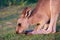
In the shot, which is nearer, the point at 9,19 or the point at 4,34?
the point at 4,34

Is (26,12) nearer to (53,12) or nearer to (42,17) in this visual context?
(42,17)

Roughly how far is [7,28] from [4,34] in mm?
975

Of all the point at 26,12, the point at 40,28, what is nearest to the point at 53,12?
the point at 40,28

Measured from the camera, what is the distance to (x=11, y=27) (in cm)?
849

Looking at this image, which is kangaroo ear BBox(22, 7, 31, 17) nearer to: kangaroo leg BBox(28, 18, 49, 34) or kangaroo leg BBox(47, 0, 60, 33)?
kangaroo leg BBox(28, 18, 49, 34)

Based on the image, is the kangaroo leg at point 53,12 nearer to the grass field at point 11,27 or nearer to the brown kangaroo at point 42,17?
the brown kangaroo at point 42,17

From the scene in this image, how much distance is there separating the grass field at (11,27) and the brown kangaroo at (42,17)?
0.25 metres

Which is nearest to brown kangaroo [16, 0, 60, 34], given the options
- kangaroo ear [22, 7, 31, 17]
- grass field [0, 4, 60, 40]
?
kangaroo ear [22, 7, 31, 17]

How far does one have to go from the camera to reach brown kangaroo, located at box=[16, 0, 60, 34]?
7.05 meters

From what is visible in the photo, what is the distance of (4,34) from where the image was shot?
740cm

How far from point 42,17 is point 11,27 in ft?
5.22

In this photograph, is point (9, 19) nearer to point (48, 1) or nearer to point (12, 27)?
point (12, 27)

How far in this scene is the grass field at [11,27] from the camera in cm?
676

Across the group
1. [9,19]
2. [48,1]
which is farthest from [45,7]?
[9,19]
